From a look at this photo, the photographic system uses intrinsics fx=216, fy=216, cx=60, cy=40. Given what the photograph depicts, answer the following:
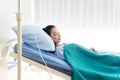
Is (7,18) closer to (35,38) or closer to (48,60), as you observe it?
(35,38)

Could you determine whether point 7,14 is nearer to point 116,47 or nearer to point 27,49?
point 27,49

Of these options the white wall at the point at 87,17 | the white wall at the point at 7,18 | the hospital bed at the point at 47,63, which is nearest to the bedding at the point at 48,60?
the hospital bed at the point at 47,63

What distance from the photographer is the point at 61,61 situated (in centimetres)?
186

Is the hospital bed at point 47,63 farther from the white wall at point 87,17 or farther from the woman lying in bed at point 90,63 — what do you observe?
the white wall at point 87,17

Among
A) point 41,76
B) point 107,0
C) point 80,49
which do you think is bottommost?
point 41,76

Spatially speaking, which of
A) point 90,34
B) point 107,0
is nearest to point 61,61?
point 90,34

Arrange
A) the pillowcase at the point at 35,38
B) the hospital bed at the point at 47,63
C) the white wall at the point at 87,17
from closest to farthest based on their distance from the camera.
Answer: the hospital bed at the point at 47,63 → the pillowcase at the point at 35,38 → the white wall at the point at 87,17

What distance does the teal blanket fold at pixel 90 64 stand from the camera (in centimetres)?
180

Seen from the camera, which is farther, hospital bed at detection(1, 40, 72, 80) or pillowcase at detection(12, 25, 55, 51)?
pillowcase at detection(12, 25, 55, 51)

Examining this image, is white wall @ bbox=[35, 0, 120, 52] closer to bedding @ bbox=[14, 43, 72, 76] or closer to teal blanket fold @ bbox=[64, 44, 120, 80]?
teal blanket fold @ bbox=[64, 44, 120, 80]

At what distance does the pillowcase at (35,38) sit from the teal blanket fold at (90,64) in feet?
0.63

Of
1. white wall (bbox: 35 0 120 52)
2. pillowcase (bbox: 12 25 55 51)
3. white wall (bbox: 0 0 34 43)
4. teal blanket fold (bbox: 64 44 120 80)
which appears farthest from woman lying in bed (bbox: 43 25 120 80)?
white wall (bbox: 35 0 120 52)

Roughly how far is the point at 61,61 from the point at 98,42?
123 centimetres

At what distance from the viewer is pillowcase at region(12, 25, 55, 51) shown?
1897mm
